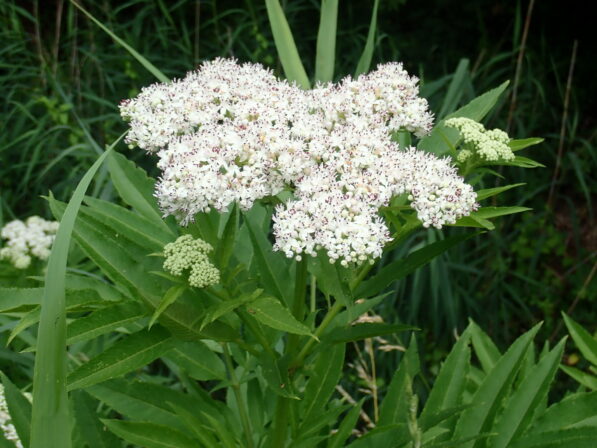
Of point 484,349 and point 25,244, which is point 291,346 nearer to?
point 484,349

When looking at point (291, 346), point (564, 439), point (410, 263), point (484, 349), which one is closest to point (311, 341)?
point (291, 346)

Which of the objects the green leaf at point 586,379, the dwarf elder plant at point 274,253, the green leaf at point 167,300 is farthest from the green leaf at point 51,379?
the green leaf at point 586,379

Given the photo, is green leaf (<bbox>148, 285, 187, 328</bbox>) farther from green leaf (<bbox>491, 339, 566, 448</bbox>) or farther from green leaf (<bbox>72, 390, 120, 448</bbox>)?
green leaf (<bbox>491, 339, 566, 448</bbox>)

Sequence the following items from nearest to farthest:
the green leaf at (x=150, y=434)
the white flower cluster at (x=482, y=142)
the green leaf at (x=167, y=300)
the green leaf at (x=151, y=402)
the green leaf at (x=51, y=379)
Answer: the green leaf at (x=51, y=379), the green leaf at (x=167, y=300), the white flower cluster at (x=482, y=142), the green leaf at (x=150, y=434), the green leaf at (x=151, y=402)

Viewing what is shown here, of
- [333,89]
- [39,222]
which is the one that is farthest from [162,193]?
[39,222]

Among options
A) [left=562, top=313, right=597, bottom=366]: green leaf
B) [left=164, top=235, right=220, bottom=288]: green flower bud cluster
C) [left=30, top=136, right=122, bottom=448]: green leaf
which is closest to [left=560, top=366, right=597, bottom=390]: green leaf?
[left=562, top=313, right=597, bottom=366]: green leaf

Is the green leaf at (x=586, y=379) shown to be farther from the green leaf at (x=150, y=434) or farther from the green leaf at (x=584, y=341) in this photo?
the green leaf at (x=150, y=434)
